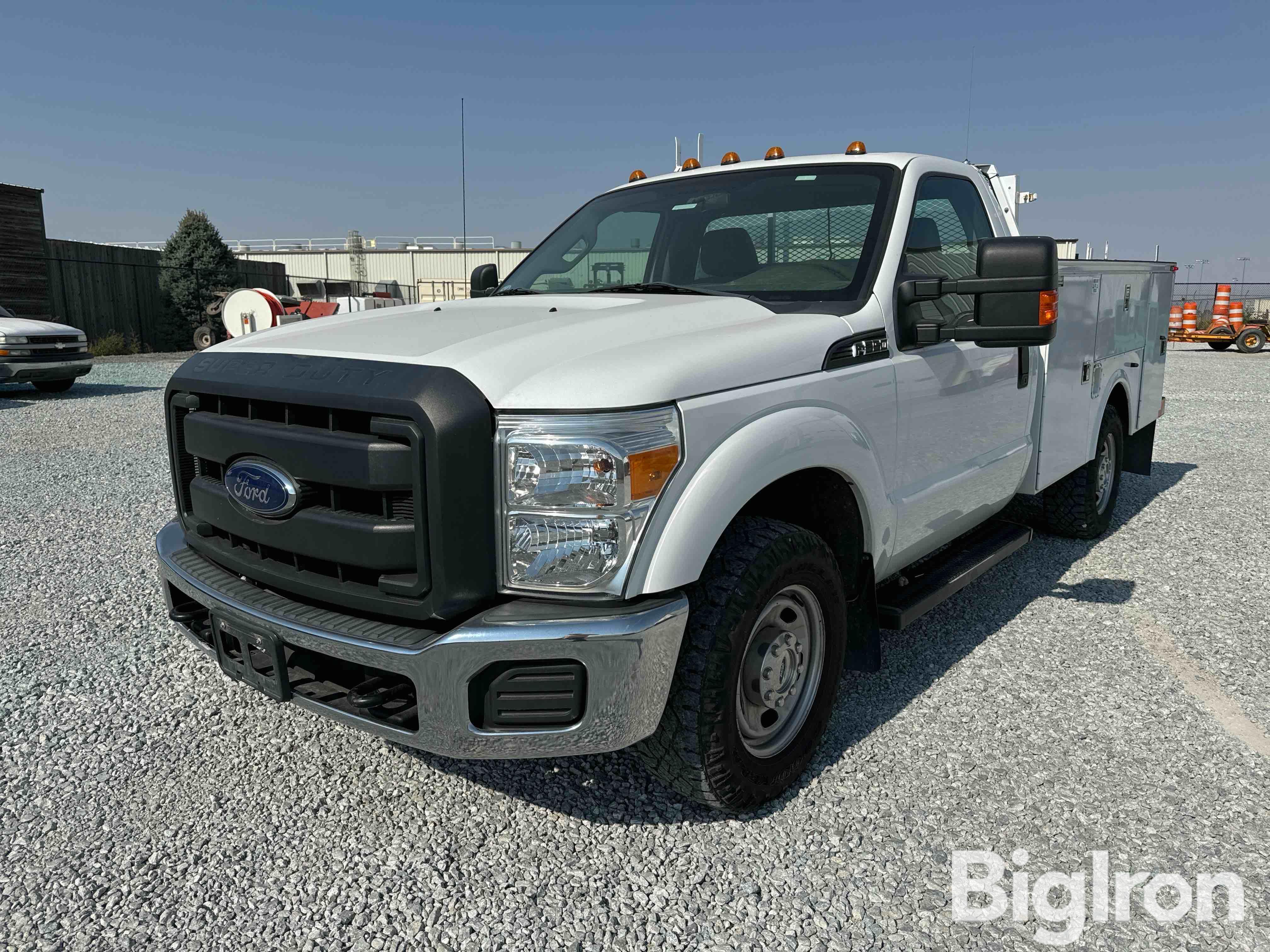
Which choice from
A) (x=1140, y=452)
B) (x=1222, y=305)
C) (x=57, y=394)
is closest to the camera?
(x=1140, y=452)

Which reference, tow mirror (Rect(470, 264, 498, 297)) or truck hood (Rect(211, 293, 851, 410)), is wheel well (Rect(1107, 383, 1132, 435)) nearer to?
truck hood (Rect(211, 293, 851, 410))

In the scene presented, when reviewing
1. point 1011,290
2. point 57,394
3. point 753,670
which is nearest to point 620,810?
point 753,670

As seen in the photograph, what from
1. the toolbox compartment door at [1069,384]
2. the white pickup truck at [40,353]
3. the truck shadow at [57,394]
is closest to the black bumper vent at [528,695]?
the toolbox compartment door at [1069,384]

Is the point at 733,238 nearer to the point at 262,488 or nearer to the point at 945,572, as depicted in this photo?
the point at 945,572

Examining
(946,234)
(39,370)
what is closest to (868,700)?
(946,234)

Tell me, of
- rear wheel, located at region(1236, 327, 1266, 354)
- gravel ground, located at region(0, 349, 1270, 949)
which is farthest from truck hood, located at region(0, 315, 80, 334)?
rear wheel, located at region(1236, 327, 1266, 354)

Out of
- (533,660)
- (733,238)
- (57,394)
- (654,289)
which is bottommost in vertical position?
(57,394)

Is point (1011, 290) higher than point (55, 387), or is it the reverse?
point (1011, 290)

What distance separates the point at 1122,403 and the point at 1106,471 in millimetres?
451

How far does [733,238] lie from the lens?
142 inches

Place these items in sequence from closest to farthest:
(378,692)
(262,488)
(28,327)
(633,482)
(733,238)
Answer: (633,482), (378,692), (262,488), (733,238), (28,327)

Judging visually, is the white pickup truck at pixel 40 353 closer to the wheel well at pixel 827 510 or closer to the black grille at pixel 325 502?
the black grille at pixel 325 502

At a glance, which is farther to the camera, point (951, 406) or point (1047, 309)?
point (951, 406)

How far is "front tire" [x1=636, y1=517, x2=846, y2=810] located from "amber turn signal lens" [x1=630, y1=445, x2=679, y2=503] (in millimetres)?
361
